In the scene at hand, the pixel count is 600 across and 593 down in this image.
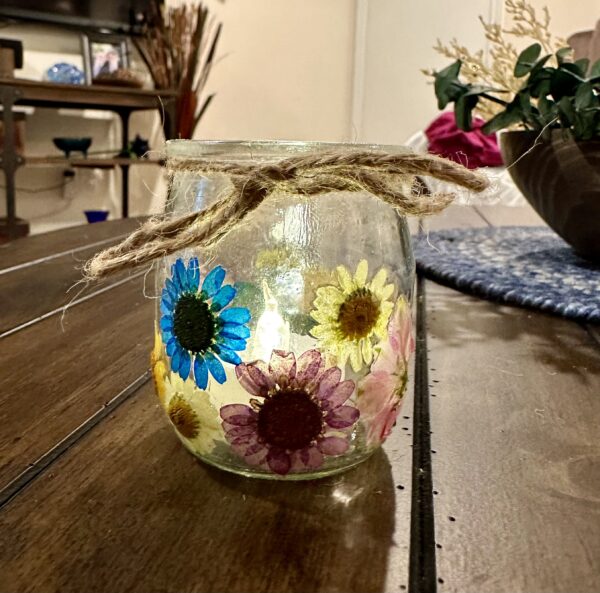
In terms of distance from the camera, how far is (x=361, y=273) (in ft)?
1.03

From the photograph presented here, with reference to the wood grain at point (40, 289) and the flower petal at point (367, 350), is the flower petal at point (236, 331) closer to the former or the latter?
the flower petal at point (367, 350)

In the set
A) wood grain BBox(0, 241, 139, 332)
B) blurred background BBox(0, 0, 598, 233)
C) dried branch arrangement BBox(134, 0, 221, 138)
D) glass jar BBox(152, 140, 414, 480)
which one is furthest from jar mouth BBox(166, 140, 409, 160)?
blurred background BBox(0, 0, 598, 233)

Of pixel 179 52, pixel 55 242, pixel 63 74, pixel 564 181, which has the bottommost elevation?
pixel 55 242

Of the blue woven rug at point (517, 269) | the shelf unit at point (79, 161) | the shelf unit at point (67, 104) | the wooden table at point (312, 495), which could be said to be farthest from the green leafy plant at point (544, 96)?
the shelf unit at point (79, 161)

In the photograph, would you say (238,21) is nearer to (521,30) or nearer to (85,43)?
(85,43)

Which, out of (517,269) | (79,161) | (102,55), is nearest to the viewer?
(517,269)

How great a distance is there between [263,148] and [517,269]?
558 millimetres

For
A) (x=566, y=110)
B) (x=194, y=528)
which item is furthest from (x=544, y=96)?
(x=194, y=528)

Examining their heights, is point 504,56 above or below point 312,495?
above

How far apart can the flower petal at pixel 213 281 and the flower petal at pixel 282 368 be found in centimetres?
4

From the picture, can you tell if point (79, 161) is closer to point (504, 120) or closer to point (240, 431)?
point (504, 120)

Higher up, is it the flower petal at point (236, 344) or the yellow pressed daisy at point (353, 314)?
the yellow pressed daisy at point (353, 314)

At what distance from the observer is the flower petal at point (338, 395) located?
11.8 inches

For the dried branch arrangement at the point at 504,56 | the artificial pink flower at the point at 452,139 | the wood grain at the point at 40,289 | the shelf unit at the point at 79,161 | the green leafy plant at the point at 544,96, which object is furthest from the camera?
the shelf unit at the point at 79,161
